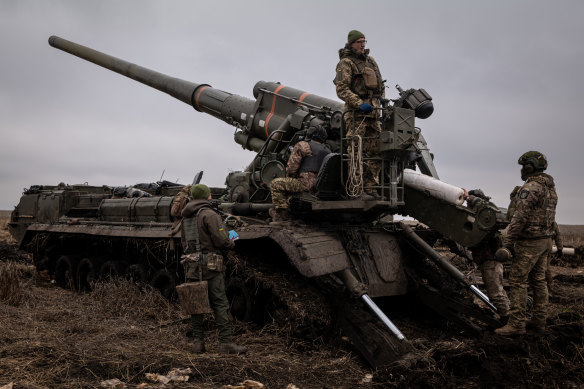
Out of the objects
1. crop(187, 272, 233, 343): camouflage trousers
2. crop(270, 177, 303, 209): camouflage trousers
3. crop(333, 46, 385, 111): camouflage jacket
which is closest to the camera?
crop(187, 272, 233, 343): camouflage trousers

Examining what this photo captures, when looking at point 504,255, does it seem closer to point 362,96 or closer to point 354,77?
point 362,96

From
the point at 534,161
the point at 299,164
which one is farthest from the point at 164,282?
the point at 534,161

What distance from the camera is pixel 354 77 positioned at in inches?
288

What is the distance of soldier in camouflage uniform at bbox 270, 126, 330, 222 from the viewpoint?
708 centimetres

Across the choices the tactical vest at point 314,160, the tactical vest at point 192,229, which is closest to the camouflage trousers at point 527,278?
the tactical vest at point 314,160

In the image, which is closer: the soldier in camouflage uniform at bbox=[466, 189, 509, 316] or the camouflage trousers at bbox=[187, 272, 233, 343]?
the camouflage trousers at bbox=[187, 272, 233, 343]

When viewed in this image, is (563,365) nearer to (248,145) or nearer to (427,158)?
(427,158)

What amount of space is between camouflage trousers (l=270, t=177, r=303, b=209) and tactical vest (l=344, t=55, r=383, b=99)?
4.66ft

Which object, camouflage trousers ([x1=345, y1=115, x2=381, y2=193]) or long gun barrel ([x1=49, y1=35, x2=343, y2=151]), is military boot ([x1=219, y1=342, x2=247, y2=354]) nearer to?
camouflage trousers ([x1=345, y1=115, x2=381, y2=193])

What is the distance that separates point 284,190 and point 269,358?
6.99 ft

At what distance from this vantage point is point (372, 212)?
706 centimetres

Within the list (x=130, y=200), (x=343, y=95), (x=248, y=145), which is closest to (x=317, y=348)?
(x=343, y=95)

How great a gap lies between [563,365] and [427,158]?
3638 mm

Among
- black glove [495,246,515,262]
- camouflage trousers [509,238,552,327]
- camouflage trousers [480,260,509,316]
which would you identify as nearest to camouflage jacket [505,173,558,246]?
camouflage trousers [509,238,552,327]
